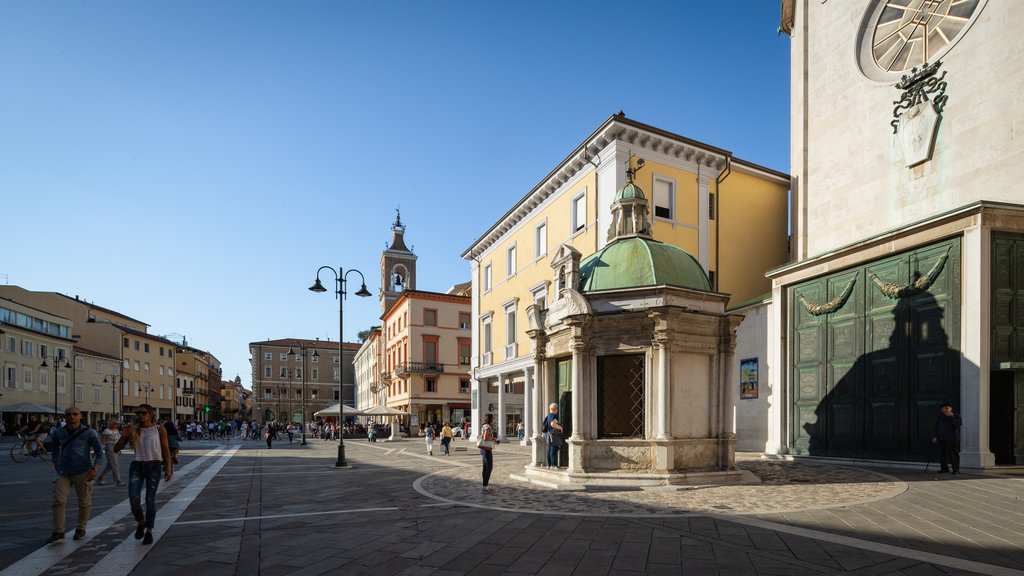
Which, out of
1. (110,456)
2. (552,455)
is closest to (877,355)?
(552,455)

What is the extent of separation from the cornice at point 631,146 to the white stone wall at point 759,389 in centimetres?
721

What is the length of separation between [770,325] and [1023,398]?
759 cm

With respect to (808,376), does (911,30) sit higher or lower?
higher

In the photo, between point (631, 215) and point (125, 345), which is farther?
point (125, 345)

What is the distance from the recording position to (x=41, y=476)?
673 inches

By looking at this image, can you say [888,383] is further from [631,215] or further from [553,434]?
[553,434]

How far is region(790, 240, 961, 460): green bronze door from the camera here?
14.4 meters

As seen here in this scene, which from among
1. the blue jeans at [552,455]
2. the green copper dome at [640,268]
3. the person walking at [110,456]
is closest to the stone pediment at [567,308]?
the green copper dome at [640,268]

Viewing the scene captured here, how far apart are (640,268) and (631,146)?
38.5 ft

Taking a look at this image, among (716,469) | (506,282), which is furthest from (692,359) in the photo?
(506,282)

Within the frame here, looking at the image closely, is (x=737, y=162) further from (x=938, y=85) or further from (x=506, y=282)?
(x=506, y=282)

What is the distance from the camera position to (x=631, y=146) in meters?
23.3

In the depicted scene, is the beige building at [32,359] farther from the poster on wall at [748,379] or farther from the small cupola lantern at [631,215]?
the poster on wall at [748,379]

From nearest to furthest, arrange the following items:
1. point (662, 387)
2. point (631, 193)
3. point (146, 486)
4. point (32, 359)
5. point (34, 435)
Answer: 1. point (146, 486)
2. point (662, 387)
3. point (631, 193)
4. point (34, 435)
5. point (32, 359)
